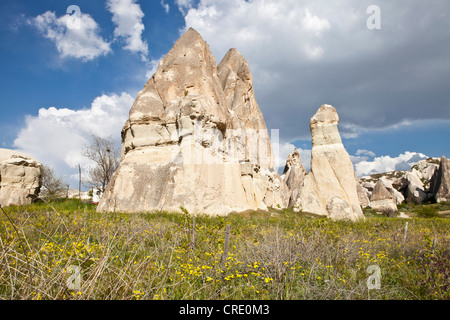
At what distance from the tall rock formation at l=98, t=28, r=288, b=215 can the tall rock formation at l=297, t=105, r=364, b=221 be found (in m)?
4.19

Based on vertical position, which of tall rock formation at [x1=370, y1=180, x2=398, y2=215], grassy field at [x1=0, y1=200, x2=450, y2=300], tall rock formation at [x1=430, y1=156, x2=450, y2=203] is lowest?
grassy field at [x1=0, y1=200, x2=450, y2=300]

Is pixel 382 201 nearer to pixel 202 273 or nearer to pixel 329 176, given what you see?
pixel 329 176

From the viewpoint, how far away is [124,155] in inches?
615

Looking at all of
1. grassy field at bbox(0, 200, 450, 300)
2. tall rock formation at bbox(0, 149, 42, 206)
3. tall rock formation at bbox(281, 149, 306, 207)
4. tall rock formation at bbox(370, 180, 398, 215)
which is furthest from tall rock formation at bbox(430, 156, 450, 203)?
tall rock formation at bbox(0, 149, 42, 206)

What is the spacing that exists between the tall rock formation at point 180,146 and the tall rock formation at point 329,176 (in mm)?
4193

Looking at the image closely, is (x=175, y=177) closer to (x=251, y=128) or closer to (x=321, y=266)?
(x=321, y=266)

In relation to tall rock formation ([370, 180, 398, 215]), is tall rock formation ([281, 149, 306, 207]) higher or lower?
higher

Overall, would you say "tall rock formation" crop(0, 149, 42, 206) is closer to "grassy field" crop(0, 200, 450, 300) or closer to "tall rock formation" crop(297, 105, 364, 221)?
"grassy field" crop(0, 200, 450, 300)

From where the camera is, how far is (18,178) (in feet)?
56.7

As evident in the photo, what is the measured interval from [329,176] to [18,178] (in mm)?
18737

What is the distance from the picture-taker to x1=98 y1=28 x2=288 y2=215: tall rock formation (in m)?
13.0

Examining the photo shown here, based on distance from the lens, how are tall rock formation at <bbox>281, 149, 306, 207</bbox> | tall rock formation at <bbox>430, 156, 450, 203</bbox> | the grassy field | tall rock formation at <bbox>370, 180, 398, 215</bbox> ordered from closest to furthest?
the grassy field → tall rock formation at <bbox>370, 180, 398, 215</bbox> → tall rock formation at <bbox>430, 156, 450, 203</bbox> → tall rock formation at <bbox>281, 149, 306, 207</bbox>
